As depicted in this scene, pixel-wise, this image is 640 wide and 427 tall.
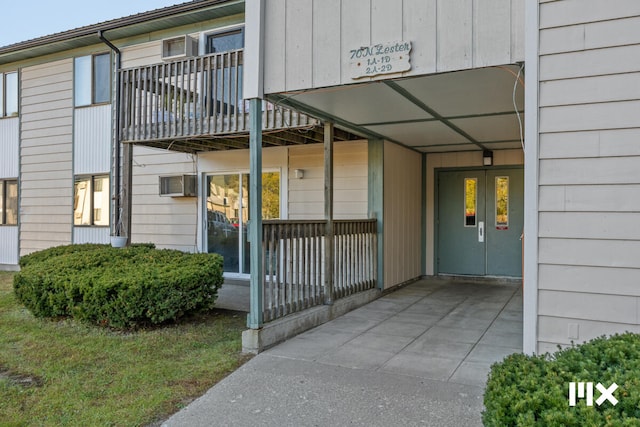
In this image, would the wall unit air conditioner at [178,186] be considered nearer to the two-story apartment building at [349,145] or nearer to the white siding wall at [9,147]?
the two-story apartment building at [349,145]

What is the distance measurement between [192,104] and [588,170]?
5979mm

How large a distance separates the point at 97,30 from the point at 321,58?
6761 mm

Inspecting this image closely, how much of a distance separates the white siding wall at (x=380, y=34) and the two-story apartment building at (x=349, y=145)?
0.01 m

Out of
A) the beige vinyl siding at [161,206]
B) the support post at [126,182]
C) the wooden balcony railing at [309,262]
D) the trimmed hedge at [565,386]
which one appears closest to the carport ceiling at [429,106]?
the wooden balcony railing at [309,262]

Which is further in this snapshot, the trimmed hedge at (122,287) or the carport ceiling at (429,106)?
the trimmed hedge at (122,287)

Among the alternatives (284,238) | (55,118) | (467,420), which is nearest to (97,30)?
(55,118)

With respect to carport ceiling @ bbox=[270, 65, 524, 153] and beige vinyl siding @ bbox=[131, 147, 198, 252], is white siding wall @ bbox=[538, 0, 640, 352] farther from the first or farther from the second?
beige vinyl siding @ bbox=[131, 147, 198, 252]

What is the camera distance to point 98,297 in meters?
5.12

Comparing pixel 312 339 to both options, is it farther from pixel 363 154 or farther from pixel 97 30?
pixel 97 30

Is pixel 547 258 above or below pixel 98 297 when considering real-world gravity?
above

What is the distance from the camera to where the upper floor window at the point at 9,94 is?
11086 mm

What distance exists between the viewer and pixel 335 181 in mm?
7523

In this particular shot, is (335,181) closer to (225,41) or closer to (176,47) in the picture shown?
(225,41)

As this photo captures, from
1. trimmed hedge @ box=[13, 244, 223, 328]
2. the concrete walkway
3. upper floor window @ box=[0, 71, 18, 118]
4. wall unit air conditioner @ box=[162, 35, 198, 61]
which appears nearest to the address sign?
the concrete walkway
